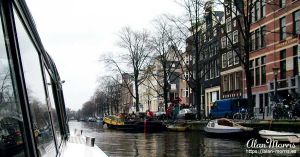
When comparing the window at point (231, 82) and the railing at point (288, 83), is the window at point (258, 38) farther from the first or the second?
the window at point (231, 82)

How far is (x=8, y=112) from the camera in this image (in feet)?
4.89

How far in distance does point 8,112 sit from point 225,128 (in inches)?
920

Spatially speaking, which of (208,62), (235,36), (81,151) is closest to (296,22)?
(235,36)

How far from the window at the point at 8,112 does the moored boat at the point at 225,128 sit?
69.5 feet

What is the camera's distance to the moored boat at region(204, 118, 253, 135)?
73.8 feet

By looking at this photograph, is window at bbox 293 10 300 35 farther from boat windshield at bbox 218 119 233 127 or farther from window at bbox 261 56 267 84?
boat windshield at bbox 218 119 233 127

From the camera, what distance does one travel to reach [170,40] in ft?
120

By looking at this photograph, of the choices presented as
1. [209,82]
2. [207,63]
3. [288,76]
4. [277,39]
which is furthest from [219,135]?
[209,82]

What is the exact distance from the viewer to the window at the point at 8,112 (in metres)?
1.43

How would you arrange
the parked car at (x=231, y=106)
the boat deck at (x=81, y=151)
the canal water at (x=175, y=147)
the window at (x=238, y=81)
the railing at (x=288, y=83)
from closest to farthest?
the boat deck at (x=81, y=151), the canal water at (x=175, y=147), the railing at (x=288, y=83), the parked car at (x=231, y=106), the window at (x=238, y=81)

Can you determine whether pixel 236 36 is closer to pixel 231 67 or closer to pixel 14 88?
pixel 231 67

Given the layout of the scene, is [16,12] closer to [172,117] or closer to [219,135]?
[219,135]

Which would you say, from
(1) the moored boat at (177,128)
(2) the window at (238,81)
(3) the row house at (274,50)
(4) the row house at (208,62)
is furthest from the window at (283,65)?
(2) the window at (238,81)

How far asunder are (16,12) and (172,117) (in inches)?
1706
